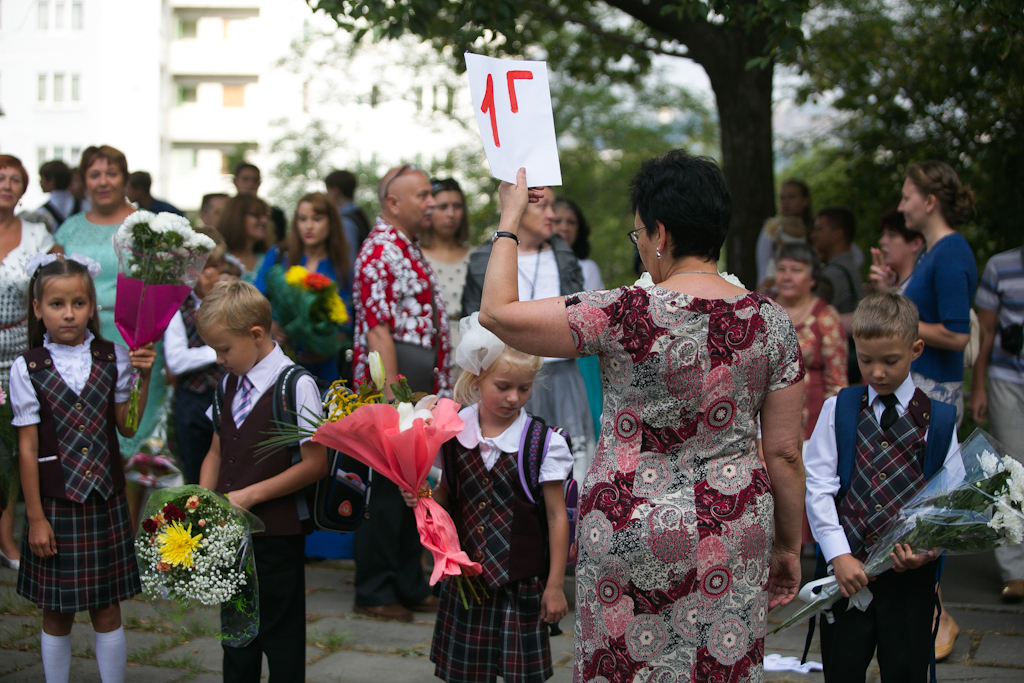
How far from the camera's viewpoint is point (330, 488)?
11.4 ft

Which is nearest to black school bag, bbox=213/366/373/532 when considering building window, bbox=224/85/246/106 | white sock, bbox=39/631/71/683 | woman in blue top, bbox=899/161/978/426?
white sock, bbox=39/631/71/683

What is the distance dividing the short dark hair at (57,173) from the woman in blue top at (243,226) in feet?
6.77

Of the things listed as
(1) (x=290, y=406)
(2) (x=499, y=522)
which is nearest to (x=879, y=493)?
(2) (x=499, y=522)

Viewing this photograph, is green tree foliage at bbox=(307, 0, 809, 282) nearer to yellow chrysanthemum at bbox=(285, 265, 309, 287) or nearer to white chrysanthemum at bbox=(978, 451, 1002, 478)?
yellow chrysanthemum at bbox=(285, 265, 309, 287)

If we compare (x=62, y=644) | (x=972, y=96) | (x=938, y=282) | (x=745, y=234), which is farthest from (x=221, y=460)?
(x=972, y=96)

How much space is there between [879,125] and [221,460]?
9700 mm

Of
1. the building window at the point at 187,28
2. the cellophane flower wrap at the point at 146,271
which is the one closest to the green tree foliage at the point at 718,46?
the cellophane flower wrap at the point at 146,271

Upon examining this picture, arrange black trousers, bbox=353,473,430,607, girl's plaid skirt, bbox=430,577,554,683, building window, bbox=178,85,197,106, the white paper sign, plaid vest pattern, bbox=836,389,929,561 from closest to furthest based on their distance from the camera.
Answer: the white paper sign < plaid vest pattern, bbox=836,389,929,561 < girl's plaid skirt, bbox=430,577,554,683 < black trousers, bbox=353,473,430,607 < building window, bbox=178,85,197,106

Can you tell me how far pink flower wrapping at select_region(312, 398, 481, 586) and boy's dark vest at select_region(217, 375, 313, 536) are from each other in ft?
1.52

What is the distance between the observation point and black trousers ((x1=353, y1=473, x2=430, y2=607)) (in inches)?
193

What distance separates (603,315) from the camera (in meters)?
2.30

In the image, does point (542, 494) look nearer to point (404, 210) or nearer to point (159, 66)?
point (404, 210)

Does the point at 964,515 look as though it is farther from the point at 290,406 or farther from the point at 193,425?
the point at 193,425

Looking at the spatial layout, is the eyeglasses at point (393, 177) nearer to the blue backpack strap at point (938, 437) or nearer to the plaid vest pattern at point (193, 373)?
the plaid vest pattern at point (193, 373)
